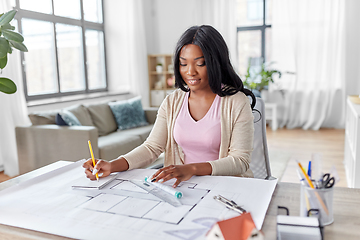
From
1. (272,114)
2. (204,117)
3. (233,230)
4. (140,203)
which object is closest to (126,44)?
(272,114)

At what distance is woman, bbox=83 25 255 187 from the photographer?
128 cm

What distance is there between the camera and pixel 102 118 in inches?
150

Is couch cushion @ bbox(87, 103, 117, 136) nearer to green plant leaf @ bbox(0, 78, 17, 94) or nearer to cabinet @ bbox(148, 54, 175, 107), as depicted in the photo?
cabinet @ bbox(148, 54, 175, 107)

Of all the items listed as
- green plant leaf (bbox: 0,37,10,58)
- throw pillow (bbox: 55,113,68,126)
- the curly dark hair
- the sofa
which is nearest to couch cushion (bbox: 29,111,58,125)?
the sofa

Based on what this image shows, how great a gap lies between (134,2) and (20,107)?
8.99 feet

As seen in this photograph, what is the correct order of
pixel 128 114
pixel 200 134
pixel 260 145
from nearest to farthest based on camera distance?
pixel 200 134 < pixel 260 145 < pixel 128 114

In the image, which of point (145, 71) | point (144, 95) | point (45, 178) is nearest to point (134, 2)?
point (145, 71)

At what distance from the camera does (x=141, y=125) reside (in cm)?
406

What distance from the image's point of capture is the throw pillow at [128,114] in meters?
3.96

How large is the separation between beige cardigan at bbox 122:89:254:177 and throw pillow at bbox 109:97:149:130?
2511 millimetres

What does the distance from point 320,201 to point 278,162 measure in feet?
9.79

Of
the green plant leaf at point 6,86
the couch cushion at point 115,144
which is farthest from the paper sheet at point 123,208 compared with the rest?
the couch cushion at point 115,144

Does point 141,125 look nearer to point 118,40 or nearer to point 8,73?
point 8,73

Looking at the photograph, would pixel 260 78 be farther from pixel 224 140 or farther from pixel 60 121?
pixel 224 140
